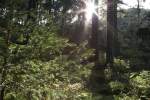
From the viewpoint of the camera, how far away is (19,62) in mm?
5004

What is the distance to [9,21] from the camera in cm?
498

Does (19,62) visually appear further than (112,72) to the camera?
No

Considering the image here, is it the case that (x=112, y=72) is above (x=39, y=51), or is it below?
below

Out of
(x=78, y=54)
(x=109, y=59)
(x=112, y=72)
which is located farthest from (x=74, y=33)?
(x=78, y=54)

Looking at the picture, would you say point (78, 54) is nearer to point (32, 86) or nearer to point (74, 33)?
point (32, 86)

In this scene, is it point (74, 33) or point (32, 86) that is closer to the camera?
point (32, 86)

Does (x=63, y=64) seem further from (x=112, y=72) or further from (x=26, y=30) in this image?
(x=112, y=72)

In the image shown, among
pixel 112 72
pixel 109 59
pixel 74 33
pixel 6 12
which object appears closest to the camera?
pixel 6 12

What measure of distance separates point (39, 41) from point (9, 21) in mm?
515

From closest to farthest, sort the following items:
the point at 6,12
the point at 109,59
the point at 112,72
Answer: the point at 6,12 < the point at 112,72 < the point at 109,59

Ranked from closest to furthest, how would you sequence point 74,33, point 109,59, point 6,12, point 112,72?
1. point 6,12
2. point 112,72
3. point 109,59
4. point 74,33

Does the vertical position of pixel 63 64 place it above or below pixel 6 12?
below

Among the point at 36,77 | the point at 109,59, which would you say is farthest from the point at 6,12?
the point at 109,59

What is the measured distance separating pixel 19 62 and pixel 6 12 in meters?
0.73
